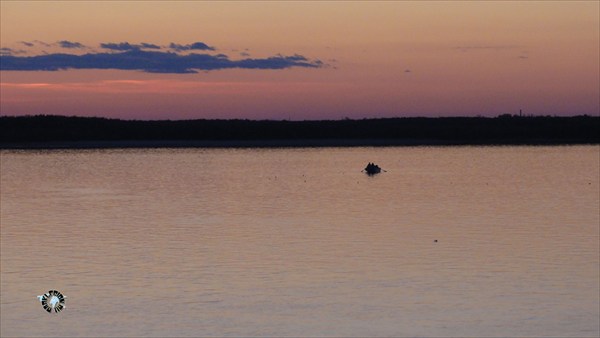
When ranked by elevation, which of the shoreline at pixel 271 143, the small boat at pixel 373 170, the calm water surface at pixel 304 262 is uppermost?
the calm water surface at pixel 304 262

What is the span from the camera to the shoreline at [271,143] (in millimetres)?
139750

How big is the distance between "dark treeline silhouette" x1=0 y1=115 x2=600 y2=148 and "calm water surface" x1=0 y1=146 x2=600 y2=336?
97.5 metres

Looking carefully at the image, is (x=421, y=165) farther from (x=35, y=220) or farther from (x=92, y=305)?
(x=92, y=305)

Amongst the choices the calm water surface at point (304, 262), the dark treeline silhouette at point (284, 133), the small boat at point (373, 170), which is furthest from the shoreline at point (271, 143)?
the calm water surface at point (304, 262)

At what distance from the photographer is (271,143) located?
150500mm

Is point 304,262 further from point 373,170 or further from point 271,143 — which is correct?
point 271,143

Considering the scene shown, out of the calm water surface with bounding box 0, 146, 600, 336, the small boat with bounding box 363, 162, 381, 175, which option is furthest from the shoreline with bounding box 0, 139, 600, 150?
the calm water surface with bounding box 0, 146, 600, 336

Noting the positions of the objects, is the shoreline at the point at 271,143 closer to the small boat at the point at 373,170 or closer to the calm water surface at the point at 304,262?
the small boat at the point at 373,170

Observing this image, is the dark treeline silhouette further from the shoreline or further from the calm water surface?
the calm water surface

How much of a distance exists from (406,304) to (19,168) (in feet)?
208

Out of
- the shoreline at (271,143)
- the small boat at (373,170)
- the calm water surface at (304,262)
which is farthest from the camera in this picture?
the shoreline at (271,143)

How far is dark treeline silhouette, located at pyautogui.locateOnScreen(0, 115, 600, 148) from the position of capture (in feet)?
491

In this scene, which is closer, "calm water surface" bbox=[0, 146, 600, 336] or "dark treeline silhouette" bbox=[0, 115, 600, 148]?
"calm water surface" bbox=[0, 146, 600, 336]

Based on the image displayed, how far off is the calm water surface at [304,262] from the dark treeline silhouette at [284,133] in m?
97.5
